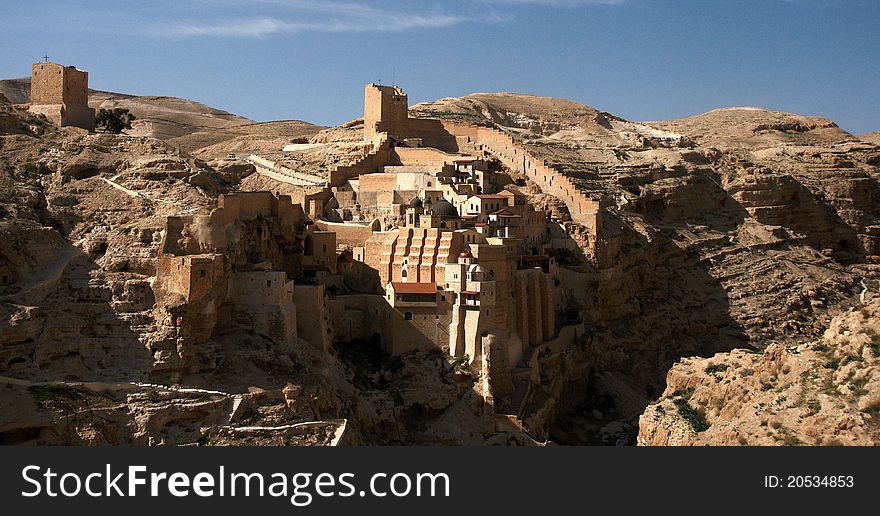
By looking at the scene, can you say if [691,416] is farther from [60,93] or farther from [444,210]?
[60,93]

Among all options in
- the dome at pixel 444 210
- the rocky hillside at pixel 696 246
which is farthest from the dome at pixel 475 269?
the rocky hillside at pixel 696 246

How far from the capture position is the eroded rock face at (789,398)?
24594mm

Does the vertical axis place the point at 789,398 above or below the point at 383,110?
below

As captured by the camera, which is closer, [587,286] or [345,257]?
[345,257]

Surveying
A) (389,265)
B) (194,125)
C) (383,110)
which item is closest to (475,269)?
(389,265)

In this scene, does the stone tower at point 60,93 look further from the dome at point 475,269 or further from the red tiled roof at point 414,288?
the dome at point 475,269

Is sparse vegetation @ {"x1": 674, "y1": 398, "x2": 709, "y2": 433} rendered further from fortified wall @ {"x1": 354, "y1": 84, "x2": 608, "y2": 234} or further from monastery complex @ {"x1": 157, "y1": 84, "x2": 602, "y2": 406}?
fortified wall @ {"x1": 354, "y1": 84, "x2": 608, "y2": 234}

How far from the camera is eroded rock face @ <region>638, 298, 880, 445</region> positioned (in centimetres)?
2459

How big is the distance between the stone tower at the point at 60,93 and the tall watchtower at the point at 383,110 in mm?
16985

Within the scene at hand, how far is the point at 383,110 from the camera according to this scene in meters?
59.0

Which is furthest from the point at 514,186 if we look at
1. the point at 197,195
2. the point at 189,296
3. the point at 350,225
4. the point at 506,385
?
the point at 189,296

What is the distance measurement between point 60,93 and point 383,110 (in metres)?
19.1

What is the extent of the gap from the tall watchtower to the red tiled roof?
18.3 metres

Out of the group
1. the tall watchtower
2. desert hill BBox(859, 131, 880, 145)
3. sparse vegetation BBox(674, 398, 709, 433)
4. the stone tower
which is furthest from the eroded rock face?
desert hill BBox(859, 131, 880, 145)
